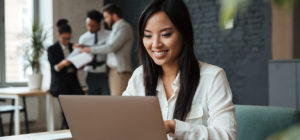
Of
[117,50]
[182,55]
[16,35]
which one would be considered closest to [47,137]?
[182,55]

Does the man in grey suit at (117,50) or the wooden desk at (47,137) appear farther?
the man in grey suit at (117,50)

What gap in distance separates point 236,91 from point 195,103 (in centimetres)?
392

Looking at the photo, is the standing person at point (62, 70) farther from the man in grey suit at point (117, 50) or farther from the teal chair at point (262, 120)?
the teal chair at point (262, 120)

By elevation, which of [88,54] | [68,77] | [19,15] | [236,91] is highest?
[19,15]

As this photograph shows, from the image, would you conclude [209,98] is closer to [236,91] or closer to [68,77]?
[68,77]

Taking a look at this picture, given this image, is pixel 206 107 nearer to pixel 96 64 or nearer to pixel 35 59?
pixel 96 64

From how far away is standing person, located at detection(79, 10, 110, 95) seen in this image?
3695mm

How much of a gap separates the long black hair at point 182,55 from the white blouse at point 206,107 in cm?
2

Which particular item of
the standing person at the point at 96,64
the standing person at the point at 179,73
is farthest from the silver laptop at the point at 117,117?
the standing person at the point at 96,64

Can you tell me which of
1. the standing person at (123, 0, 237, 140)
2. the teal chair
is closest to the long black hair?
the standing person at (123, 0, 237, 140)

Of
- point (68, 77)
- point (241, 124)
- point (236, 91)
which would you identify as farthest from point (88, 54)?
point (241, 124)

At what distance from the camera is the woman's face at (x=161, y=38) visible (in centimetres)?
122

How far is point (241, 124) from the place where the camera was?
4.11ft

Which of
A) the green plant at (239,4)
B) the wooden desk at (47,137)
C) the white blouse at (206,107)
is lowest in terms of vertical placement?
the wooden desk at (47,137)
